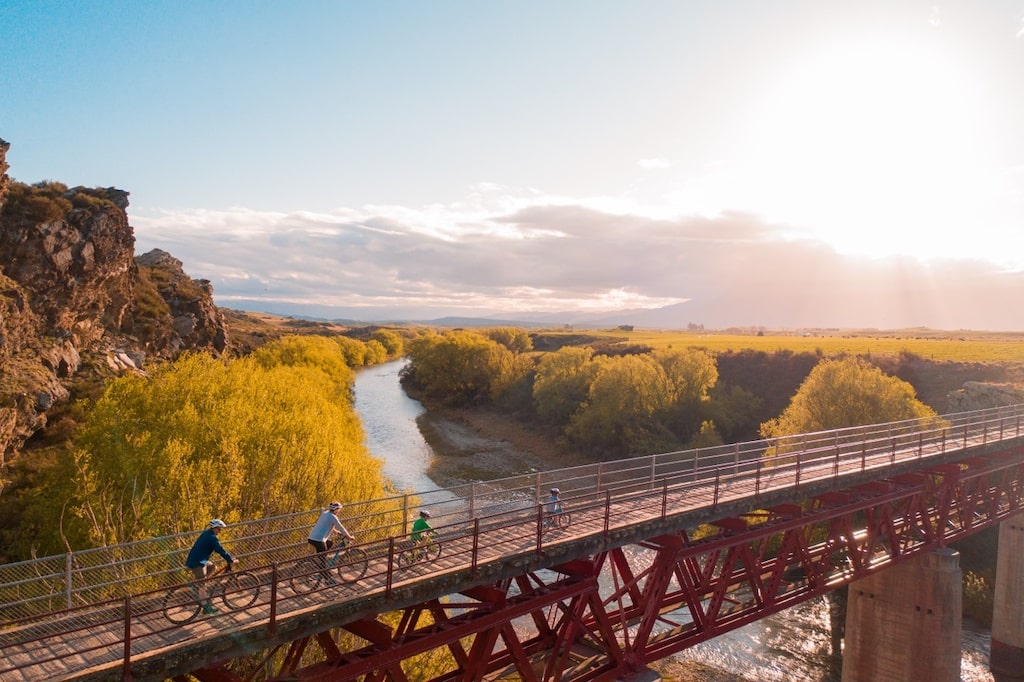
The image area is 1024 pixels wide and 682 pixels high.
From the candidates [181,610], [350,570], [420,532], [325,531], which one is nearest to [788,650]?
[420,532]

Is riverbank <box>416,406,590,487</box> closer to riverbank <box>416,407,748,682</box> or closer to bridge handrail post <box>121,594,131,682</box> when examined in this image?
riverbank <box>416,407,748,682</box>

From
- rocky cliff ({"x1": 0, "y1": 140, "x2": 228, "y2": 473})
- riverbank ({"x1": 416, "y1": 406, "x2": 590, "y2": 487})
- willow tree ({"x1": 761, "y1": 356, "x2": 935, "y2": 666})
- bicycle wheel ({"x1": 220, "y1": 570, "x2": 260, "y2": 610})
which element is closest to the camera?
bicycle wheel ({"x1": 220, "y1": 570, "x2": 260, "y2": 610})

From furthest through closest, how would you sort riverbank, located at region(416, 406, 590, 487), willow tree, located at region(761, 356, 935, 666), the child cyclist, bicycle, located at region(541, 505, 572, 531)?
1. riverbank, located at region(416, 406, 590, 487)
2. willow tree, located at region(761, 356, 935, 666)
3. bicycle, located at region(541, 505, 572, 531)
4. the child cyclist

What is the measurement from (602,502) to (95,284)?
5066cm

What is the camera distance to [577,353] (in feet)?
285

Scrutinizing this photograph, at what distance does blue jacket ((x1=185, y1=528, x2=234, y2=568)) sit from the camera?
35.3 feet

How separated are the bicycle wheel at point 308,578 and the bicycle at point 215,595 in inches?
28.1

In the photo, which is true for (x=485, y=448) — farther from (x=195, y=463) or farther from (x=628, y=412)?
(x=195, y=463)

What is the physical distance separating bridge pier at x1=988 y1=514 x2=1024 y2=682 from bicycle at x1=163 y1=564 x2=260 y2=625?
3485 cm

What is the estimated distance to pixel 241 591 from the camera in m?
11.1

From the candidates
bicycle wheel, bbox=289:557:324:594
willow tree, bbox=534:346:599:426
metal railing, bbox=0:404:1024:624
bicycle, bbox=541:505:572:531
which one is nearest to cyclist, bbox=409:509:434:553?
metal railing, bbox=0:404:1024:624

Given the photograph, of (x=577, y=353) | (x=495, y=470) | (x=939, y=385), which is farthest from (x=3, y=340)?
(x=939, y=385)

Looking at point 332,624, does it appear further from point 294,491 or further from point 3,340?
point 3,340

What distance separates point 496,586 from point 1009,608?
3012cm
